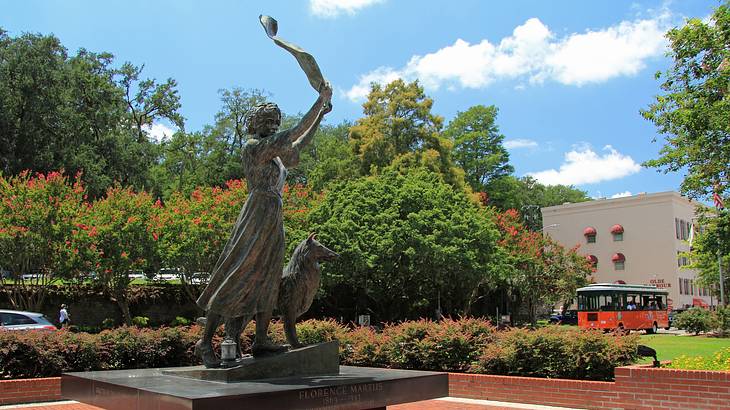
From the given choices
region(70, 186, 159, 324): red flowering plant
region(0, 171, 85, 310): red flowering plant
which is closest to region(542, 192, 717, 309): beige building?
region(70, 186, 159, 324): red flowering plant

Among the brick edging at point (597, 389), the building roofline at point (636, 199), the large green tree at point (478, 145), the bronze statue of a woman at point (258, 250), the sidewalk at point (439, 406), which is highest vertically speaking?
the large green tree at point (478, 145)

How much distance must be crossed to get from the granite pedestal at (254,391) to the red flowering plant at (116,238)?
18817mm

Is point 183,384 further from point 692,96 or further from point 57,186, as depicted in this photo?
point 57,186

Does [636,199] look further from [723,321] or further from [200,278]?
[200,278]

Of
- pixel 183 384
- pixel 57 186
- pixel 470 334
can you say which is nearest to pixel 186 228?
pixel 57 186

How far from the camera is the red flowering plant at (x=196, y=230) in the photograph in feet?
90.1

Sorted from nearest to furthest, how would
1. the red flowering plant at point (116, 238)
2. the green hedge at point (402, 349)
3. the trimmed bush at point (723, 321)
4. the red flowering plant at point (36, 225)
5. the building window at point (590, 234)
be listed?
the green hedge at point (402, 349)
the red flowering plant at point (36, 225)
the red flowering plant at point (116, 238)
the trimmed bush at point (723, 321)
the building window at point (590, 234)

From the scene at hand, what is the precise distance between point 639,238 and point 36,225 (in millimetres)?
48597

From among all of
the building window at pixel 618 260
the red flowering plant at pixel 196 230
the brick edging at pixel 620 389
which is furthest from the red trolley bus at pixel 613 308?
the brick edging at pixel 620 389

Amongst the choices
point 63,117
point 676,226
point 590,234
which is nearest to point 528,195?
point 590,234

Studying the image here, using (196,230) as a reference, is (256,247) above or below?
below

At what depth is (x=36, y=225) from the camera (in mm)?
A: 24844

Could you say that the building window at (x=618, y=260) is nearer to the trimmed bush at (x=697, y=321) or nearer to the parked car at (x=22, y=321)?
the trimmed bush at (x=697, y=321)

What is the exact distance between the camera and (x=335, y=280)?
1054 inches
